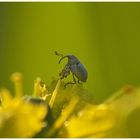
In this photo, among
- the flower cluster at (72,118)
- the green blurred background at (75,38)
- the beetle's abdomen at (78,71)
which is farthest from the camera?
the green blurred background at (75,38)

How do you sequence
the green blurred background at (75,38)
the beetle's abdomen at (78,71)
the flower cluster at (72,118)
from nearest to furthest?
the flower cluster at (72,118)
the beetle's abdomen at (78,71)
the green blurred background at (75,38)

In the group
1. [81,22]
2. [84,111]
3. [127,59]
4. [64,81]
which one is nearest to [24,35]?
[81,22]

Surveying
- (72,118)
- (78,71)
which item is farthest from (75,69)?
(72,118)

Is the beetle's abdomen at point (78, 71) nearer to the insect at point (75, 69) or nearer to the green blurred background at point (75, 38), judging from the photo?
the insect at point (75, 69)

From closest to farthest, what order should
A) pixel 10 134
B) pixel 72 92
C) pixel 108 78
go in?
pixel 10 134 → pixel 72 92 → pixel 108 78

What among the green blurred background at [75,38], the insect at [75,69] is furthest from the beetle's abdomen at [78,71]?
the green blurred background at [75,38]

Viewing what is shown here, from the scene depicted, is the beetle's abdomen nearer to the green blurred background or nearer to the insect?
the insect

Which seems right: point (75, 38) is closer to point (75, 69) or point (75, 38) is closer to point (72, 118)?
point (75, 69)

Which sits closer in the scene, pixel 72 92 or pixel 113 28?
pixel 72 92

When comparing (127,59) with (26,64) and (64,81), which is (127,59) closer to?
(26,64)
